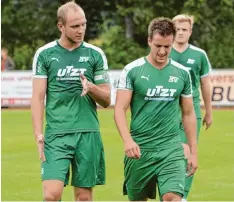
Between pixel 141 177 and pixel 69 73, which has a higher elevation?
pixel 69 73

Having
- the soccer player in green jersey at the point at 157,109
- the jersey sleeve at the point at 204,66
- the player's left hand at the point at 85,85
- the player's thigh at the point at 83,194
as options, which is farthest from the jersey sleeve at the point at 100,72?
the jersey sleeve at the point at 204,66

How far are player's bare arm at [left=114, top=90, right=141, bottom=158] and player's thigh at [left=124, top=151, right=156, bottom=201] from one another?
36cm

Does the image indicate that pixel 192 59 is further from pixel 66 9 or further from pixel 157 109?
pixel 66 9

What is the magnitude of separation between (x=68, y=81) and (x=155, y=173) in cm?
124

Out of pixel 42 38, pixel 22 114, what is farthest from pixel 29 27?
pixel 22 114

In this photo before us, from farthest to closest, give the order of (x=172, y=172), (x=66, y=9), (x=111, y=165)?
(x=111, y=165), (x=66, y=9), (x=172, y=172)

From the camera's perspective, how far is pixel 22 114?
98.5 feet

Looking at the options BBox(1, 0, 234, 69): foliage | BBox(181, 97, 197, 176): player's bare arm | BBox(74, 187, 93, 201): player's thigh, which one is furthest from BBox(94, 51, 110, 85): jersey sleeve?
BBox(1, 0, 234, 69): foliage

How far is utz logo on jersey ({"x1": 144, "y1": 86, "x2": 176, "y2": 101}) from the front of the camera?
916 cm

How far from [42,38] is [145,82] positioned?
117 ft

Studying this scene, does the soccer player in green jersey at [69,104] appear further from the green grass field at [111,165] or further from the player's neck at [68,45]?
the green grass field at [111,165]

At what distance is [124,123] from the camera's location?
8.99 meters

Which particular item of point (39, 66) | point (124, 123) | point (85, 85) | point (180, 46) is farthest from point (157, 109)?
point (180, 46)

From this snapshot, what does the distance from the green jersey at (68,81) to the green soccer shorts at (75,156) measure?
0.08 m
